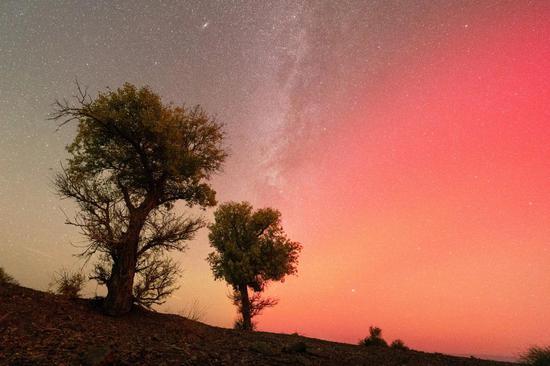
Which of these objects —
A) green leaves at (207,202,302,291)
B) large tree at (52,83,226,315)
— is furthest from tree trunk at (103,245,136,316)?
green leaves at (207,202,302,291)

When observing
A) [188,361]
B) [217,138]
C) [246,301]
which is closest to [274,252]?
[246,301]

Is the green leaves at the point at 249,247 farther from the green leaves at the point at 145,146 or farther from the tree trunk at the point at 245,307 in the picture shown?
the green leaves at the point at 145,146

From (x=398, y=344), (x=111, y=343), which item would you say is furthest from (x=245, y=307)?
(x=111, y=343)

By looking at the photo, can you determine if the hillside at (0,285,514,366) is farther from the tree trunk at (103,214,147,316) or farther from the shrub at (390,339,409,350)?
the shrub at (390,339,409,350)

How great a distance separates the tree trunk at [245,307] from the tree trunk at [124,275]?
1585cm

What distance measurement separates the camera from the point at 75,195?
15625 millimetres

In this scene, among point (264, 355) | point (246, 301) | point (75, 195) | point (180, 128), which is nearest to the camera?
point (264, 355)

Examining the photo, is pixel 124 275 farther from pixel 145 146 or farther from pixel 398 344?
pixel 398 344

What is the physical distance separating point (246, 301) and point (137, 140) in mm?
19193

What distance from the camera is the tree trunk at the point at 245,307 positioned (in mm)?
29823

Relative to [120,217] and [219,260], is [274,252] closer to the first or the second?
[219,260]

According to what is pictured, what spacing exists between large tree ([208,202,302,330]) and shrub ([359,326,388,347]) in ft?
31.9

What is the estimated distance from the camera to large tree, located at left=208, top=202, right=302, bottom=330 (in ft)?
99.3

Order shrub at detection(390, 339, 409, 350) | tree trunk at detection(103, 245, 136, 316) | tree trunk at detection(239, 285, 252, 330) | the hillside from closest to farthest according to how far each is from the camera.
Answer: the hillside < tree trunk at detection(103, 245, 136, 316) < shrub at detection(390, 339, 409, 350) < tree trunk at detection(239, 285, 252, 330)
